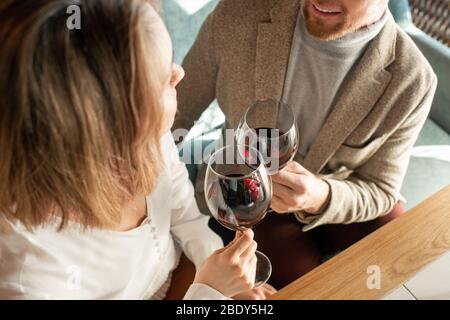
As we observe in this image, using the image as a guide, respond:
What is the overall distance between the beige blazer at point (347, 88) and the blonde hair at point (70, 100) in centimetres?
46

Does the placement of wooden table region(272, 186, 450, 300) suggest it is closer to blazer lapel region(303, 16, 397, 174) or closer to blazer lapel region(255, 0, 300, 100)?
blazer lapel region(303, 16, 397, 174)

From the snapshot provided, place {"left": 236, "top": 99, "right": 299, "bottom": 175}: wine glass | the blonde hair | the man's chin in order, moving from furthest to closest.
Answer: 1. the man's chin
2. {"left": 236, "top": 99, "right": 299, "bottom": 175}: wine glass
3. the blonde hair

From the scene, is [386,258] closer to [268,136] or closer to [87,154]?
[268,136]

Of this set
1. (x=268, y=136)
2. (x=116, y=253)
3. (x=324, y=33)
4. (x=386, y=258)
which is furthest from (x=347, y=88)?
(x=116, y=253)

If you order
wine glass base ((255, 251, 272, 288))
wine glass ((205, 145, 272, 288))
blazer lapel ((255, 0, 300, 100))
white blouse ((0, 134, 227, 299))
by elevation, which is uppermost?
blazer lapel ((255, 0, 300, 100))

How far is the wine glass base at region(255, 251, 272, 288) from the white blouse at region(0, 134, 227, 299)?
107mm

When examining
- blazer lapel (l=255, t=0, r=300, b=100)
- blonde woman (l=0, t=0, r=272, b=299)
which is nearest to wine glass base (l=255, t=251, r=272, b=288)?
blonde woman (l=0, t=0, r=272, b=299)

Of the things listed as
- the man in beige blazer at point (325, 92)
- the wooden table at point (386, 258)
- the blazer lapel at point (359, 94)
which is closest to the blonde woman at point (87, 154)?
the wooden table at point (386, 258)

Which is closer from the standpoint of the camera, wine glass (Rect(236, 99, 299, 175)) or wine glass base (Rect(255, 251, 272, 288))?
wine glass (Rect(236, 99, 299, 175))

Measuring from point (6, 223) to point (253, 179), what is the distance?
1.24 feet

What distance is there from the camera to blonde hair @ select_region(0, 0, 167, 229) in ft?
1.60

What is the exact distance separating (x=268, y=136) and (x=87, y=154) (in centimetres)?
36
